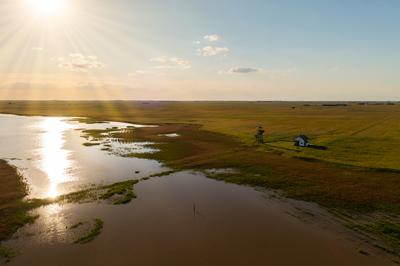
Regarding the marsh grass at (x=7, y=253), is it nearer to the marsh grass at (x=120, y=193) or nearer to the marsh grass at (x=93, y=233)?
the marsh grass at (x=93, y=233)

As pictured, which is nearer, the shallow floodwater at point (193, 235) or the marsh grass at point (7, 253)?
the marsh grass at point (7, 253)

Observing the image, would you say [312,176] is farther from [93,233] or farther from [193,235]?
[93,233]

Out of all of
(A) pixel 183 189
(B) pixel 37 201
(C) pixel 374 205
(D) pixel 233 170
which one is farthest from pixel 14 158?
(C) pixel 374 205

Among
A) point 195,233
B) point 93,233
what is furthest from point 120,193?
point 195,233

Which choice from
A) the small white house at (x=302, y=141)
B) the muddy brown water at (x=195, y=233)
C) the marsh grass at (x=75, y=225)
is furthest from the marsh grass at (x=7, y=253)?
the small white house at (x=302, y=141)

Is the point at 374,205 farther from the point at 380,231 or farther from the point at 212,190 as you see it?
the point at 212,190

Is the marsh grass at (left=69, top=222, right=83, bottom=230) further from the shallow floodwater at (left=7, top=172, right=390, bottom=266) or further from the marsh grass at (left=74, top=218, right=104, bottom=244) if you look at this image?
the marsh grass at (left=74, top=218, right=104, bottom=244)
